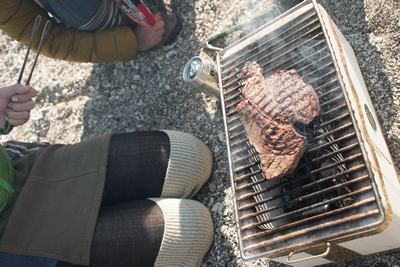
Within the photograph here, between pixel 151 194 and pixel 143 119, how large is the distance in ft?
4.29

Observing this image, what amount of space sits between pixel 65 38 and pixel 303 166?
2.99 m

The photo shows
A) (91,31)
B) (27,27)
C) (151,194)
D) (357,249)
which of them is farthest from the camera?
(91,31)

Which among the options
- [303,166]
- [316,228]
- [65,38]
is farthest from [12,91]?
[316,228]

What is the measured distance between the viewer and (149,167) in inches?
96.7

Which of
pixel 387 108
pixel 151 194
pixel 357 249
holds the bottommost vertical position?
pixel 357 249

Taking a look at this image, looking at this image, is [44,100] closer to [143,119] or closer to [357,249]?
[143,119]

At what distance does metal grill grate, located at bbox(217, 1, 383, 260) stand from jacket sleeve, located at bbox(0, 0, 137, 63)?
1.66 meters

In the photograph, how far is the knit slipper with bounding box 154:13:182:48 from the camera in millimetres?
3611

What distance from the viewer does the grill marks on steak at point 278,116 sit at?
5.73ft

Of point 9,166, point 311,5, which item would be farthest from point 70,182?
point 311,5

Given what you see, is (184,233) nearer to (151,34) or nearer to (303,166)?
(303,166)

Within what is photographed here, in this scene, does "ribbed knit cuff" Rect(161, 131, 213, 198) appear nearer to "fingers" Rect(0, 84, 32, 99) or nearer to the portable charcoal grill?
the portable charcoal grill

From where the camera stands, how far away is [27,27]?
299 centimetres

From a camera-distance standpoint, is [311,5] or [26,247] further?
[311,5]
